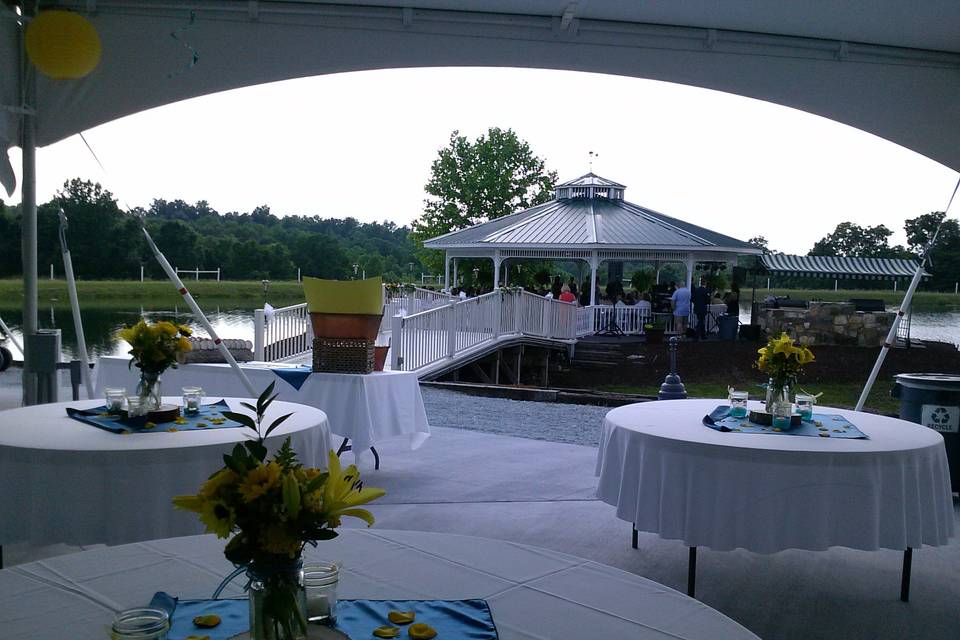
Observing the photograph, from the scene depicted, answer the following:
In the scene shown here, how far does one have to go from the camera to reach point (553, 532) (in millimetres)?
4918

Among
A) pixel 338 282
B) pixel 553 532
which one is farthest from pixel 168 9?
pixel 553 532

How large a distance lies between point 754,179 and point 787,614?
158 ft

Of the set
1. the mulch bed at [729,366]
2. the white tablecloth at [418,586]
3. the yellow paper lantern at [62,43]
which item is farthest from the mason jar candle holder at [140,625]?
the mulch bed at [729,366]

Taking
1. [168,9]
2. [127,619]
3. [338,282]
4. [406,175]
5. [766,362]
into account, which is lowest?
[127,619]

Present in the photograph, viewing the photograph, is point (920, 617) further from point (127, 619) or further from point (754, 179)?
point (754, 179)

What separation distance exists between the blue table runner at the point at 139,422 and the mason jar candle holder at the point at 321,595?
2.33 metres

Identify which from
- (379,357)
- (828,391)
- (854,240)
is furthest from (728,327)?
(854,240)

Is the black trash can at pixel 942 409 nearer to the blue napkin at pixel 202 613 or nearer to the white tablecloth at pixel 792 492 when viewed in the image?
the white tablecloth at pixel 792 492

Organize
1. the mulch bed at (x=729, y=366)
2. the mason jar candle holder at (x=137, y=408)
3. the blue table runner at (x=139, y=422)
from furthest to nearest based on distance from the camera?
1. the mulch bed at (x=729, y=366)
2. the mason jar candle holder at (x=137, y=408)
3. the blue table runner at (x=139, y=422)

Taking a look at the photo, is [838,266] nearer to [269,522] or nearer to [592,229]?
[592,229]

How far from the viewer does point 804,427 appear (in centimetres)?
398

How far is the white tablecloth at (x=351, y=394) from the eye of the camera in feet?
18.9

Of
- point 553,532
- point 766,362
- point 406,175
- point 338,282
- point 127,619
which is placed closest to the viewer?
point 127,619

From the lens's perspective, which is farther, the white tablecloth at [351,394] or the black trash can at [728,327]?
the black trash can at [728,327]
